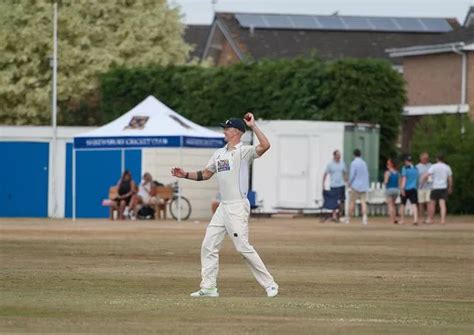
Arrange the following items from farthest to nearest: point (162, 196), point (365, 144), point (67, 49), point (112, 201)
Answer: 1. point (67, 49)
2. point (365, 144)
3. point (162, 196)
4. point (112, 201)

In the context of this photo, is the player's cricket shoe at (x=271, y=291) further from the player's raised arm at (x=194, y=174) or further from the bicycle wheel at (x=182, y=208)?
the bicycle wheel at (x=182, y=208)

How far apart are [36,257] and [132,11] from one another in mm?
36421

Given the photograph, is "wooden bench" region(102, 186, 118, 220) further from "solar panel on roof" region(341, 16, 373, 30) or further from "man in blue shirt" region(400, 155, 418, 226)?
"solar panel on roof" region(341, 16, 373, 30)

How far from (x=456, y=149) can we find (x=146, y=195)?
9.25 metres

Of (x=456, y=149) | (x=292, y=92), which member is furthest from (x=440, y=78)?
(x=292, y=92)

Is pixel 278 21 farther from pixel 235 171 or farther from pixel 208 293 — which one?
pixel 208 293

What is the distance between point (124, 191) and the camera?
41.1 meters

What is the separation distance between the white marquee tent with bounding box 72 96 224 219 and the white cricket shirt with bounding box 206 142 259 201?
73.1 feet

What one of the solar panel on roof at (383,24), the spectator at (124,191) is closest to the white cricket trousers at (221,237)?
the spectator at (124,191)

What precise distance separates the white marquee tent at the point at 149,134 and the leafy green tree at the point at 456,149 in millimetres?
7836

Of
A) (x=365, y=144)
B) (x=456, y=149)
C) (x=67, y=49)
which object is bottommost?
(x=456, y=149)

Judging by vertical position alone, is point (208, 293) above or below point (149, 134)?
below

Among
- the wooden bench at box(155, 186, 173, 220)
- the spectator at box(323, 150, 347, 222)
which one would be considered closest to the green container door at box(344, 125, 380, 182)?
the spectator at box(323, 150, 347, 222)

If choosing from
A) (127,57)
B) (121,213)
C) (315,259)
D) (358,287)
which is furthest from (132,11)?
(358,287)
